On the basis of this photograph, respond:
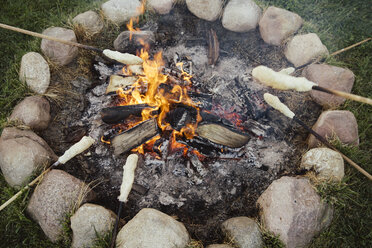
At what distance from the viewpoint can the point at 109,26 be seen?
414 centimetres

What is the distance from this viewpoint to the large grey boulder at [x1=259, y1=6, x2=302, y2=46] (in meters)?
3.78

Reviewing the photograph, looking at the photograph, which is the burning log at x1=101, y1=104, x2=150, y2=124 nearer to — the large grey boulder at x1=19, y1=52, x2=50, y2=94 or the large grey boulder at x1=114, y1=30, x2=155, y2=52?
the large grey boulder at x1=19, y1=52, x2=50, y2=94

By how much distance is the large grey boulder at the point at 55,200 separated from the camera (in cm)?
262

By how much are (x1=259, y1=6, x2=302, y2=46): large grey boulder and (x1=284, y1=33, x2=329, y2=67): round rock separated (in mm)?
156

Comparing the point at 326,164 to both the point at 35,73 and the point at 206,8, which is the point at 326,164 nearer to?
the point at 206,8

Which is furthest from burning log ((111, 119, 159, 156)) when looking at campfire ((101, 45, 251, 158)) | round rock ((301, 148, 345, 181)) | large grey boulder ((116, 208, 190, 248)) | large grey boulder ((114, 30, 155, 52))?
round rock ((301, 148, 345, 181))

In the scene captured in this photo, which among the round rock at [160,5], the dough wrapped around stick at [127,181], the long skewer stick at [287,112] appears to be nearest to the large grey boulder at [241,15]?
the round rock at [160,5]

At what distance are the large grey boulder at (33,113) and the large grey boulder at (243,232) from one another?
256cm

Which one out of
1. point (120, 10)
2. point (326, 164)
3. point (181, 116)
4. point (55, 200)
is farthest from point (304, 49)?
point (55, 200)

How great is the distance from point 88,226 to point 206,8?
3.47 meters

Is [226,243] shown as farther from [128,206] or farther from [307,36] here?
[307,36]

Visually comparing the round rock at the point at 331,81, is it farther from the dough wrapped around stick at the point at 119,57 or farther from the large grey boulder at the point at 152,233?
the large grey boulder at the point at 152,233

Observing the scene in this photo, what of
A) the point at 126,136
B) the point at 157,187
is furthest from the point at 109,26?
the point at 157,187

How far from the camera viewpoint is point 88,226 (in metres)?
2.49
